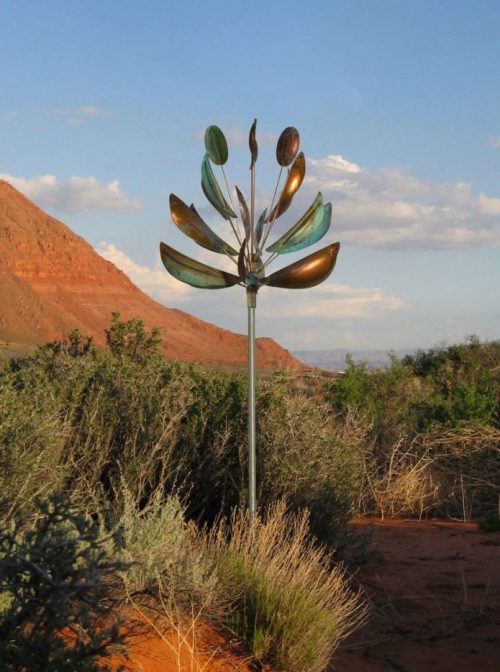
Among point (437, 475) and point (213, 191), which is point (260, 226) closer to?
point (213, 191)

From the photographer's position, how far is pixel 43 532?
373 cm

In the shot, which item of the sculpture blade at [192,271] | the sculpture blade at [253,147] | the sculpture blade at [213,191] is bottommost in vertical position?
the sculpture blade at [192,271]

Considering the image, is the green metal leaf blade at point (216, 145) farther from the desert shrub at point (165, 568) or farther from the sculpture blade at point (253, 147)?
the desert shrub at point (165, 568)

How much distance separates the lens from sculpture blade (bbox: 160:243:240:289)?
857 centimetres

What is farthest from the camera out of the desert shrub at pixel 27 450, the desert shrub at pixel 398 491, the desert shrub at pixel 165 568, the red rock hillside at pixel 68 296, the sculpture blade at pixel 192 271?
the red rock hillside at pixel 68 296

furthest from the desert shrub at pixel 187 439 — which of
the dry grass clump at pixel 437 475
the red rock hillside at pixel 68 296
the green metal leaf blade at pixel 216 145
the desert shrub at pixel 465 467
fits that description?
the red rock hillside at pixel 68 296

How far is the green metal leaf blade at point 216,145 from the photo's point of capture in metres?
8.88

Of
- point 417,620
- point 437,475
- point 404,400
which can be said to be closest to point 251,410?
point 417,620

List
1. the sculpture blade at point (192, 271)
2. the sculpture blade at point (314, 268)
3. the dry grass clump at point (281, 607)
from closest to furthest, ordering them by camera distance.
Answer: the dry grass clump at point (281, 607)
the sculpture blade at point (314, 268)
the sculpture blade at point (192, 271)

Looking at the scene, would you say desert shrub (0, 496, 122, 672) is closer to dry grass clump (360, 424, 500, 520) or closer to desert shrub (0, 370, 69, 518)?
desert shrub (0, 370, 69, 518)

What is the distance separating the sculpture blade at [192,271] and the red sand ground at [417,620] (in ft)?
11.0

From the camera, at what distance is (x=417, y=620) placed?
7.82m

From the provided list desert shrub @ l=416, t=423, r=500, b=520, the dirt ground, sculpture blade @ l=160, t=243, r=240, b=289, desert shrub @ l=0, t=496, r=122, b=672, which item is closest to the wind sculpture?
sculpture blade @ l=160, t=243, r=240, b=289

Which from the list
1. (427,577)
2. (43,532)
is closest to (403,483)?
(427,577)
